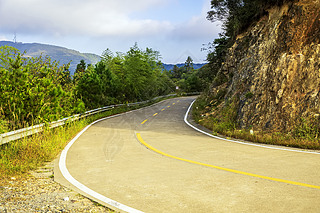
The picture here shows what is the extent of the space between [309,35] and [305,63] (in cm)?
171

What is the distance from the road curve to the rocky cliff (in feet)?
9.66

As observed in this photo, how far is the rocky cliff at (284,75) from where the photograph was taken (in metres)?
11.7

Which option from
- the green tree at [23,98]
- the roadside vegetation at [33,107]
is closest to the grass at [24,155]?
the roadside vegetation at [33,107]

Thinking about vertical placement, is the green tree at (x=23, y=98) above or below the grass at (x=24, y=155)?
above

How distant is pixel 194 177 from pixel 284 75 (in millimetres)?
8735

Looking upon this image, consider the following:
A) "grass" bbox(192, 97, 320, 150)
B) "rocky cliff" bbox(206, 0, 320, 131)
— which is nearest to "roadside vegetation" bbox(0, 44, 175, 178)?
"grass" bbox(192, 97, 320, 150)

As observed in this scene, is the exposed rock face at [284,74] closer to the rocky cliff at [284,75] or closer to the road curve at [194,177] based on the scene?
the rocky cliff at [284,75]

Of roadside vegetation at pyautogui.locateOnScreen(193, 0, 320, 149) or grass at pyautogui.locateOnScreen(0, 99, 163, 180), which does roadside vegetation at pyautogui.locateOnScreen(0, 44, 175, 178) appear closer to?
grass at pyautogui.locateOnScreen(0, 99, 163, 180)

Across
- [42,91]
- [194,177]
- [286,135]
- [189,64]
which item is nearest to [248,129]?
[286,135]

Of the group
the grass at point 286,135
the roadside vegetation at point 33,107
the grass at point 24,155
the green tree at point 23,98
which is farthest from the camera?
the green tree at point 23,98

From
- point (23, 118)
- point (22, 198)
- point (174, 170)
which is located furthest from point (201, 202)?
point (23, 118)

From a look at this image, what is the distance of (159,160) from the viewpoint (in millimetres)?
8156

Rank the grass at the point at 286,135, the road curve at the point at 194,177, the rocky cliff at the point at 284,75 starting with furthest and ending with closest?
the rocky cliff at the point at 284,75 < the grass at the point at 286,135 < the road curve at the point at 194,177

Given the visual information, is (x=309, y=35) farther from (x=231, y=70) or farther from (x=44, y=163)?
(x=44, y=163)
